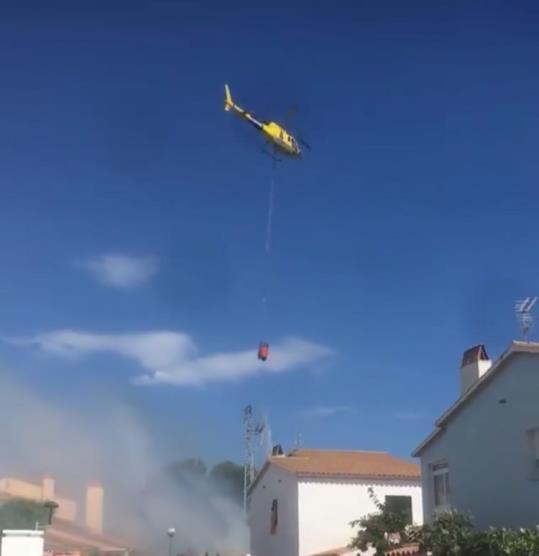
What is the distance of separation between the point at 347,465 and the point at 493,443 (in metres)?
21.4

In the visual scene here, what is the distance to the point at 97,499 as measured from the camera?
71.6 m

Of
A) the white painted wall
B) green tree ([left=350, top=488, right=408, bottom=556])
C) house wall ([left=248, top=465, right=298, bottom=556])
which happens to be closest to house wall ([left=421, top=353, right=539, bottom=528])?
green tree ([left=350, top=488, right=408, bottom=556])

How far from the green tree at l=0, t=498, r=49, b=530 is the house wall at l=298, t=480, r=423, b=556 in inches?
918

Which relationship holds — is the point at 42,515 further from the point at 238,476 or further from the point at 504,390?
the point at 238,476

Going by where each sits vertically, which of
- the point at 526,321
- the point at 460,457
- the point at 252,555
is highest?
the point at 526,321

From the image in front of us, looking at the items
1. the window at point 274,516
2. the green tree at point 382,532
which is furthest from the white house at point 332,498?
the green tree at point 382,532

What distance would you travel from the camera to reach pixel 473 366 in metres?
30.4

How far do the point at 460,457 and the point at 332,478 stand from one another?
17.9 metres

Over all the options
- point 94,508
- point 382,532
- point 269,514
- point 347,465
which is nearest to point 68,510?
point 94,508

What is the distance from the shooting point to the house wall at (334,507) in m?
44.9

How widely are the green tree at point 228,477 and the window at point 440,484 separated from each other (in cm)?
7510

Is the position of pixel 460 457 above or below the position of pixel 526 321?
below

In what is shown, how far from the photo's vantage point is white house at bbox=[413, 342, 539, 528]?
80.9 feet

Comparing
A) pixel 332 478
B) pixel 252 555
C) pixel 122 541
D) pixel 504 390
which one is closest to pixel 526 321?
pixel 504 390
